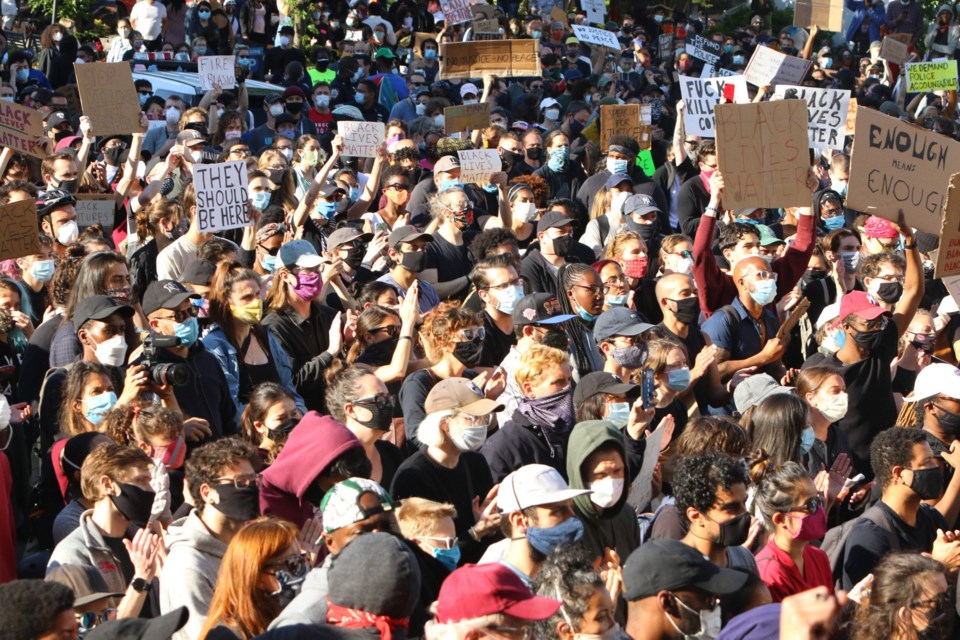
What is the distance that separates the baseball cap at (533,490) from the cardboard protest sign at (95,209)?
535 centimetres

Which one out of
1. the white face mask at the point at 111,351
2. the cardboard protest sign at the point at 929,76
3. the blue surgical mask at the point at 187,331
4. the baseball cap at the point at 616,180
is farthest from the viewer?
the cardboard protest sign at the point at 929,76

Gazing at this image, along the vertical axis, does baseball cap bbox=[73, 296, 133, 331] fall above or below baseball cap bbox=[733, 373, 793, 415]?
above

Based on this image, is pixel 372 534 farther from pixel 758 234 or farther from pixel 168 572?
pixel 758 234

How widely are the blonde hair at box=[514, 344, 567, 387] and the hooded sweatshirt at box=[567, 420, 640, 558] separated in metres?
0.75

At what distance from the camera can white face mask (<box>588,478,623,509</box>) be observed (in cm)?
535

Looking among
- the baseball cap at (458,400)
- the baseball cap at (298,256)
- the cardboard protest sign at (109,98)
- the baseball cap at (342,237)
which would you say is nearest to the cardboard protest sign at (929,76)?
the cardboard protest sign at (109,98)

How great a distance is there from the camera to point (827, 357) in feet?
25.1

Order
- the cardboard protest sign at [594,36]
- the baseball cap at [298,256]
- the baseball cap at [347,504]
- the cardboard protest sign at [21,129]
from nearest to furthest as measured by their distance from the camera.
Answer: the baseball cap at [347,504] < the baseball cap at [298,256] < the cardboard protest sign at [21,129] < the cardboard protest sign at [594,36]

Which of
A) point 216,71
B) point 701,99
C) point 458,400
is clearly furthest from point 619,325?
point 216,71

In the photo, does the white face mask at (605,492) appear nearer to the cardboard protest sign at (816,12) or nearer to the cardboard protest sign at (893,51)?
the cardboard protest sign at (893,51)

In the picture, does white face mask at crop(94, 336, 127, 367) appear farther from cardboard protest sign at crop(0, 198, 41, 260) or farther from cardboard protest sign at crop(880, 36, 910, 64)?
cardboard protest sign at crop(880, 36, 910, 64)

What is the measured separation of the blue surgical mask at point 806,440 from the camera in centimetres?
622

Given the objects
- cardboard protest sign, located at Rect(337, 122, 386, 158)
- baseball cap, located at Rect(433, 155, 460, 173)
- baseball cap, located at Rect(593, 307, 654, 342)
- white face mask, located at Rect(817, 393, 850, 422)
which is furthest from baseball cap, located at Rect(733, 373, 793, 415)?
cardboard protest sign, located at Rect(337, 122, 386, 158)

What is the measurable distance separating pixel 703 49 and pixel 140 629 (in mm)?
17529
